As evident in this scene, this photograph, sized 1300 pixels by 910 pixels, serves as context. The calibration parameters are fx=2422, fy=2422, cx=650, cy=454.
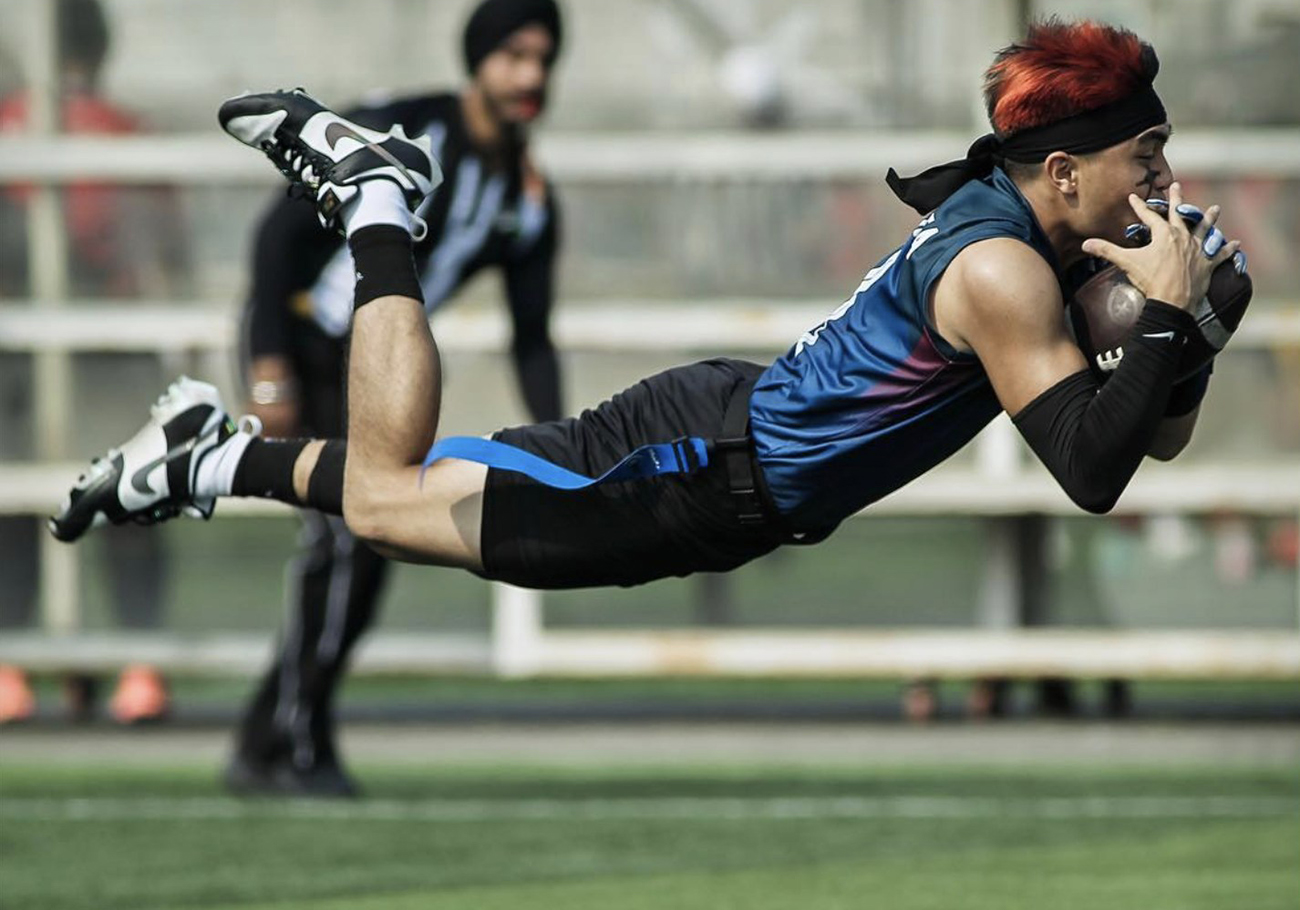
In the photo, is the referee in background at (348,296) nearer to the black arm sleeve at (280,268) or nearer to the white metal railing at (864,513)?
the black arm sleeve at (280,268)

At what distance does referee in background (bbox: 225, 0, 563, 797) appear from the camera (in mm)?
7043

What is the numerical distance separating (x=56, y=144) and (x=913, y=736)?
3756 millimetres

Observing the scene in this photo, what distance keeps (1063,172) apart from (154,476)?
213 cm

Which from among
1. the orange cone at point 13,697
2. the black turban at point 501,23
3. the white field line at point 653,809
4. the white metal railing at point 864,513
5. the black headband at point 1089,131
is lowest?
the white field line at point 653,809

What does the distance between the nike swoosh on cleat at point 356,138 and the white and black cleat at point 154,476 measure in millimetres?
730

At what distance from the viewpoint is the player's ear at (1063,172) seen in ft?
14.7

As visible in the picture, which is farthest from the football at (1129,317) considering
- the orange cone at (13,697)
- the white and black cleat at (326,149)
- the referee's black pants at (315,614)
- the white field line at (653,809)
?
the orange cone at (13,697)

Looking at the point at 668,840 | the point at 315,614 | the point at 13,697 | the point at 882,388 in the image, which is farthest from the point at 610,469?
the point at 13,697

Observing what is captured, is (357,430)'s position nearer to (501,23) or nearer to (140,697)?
(501,23)

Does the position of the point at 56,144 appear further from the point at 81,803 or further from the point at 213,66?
the point at 81,803

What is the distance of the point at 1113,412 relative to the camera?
4199 mm

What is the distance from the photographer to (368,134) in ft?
16.9

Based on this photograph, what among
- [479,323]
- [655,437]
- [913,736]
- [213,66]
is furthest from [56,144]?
[655,437]

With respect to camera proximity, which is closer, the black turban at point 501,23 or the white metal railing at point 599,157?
the black turban at point 501,23
